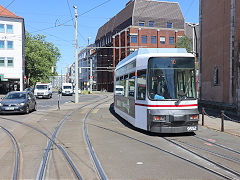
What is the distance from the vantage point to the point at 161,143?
786cm

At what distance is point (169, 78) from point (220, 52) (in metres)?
12.5

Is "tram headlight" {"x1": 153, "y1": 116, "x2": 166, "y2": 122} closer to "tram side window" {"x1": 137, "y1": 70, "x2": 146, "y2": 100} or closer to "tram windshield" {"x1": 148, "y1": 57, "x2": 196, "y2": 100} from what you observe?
"tram windshield" {"x1": 148, "y1": 57, "x2": 196, "y2": 100}

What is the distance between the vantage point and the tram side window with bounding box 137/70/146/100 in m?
9.05

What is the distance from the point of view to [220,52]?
1950 cm

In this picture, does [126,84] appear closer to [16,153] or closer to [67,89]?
[16,153]

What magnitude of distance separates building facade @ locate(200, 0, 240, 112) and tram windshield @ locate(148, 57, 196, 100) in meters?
8.99

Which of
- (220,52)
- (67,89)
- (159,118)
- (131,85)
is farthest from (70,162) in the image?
(67,89)

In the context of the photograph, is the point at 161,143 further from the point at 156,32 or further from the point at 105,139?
the point at 156,32

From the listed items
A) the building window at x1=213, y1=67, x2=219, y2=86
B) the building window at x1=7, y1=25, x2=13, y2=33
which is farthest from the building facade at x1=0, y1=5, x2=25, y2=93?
the building window at x1=213, y1=67, x2=219, y2=86

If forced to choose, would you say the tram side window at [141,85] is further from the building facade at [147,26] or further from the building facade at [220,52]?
the building facade at [147,26]

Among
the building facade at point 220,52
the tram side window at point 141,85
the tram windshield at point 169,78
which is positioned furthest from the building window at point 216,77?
the tram side window at point 141,85

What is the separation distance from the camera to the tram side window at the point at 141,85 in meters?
9.05

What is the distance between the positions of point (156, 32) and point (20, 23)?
1163 inches

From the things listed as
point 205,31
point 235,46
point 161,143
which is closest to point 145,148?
point 161,143
